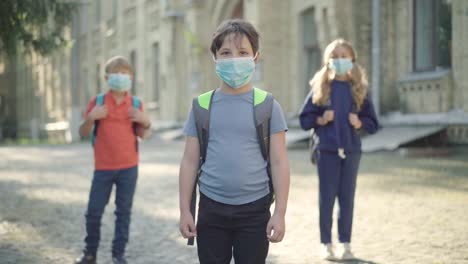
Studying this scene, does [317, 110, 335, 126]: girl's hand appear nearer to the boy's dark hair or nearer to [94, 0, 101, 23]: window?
the boy's dark hair

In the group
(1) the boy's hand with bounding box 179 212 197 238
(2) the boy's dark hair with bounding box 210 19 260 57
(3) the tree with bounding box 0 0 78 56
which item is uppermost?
(3) the tree with bounding box 0 0 78 56

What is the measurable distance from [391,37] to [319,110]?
38.0 ft

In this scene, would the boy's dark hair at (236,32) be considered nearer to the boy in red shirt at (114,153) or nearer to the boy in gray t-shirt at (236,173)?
the boy in gray t-shirt at (236,173)

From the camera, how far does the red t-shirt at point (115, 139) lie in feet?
17.0

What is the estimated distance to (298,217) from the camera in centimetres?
748

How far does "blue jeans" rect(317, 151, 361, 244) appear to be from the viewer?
209 inches

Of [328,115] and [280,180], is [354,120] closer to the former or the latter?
[328,115]

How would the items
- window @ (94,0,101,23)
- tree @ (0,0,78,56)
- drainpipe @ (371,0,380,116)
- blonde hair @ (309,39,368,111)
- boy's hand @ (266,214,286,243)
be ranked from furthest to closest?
window @ (94,0,101,23)
drainpipe @ (371,0,380,116)
tree @ (0,0,78,56)
blonde hair @ (309,39,368,111)
boy's hand @ (266,214,286,243)

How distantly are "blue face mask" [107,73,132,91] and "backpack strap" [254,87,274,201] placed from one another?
224cm

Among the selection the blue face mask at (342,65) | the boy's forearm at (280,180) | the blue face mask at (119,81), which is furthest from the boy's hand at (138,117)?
the boy's forearm at (280,180)

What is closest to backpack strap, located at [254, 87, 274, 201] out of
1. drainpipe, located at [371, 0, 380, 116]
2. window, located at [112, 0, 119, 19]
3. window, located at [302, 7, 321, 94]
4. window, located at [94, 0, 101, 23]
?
drainpipe, located at [371, 0, 380, 116]

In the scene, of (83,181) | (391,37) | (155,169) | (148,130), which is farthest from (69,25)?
(391,37)

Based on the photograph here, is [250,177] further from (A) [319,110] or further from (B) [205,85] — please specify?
(B) [205,85]

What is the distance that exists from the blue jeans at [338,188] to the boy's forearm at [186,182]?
2267mm
